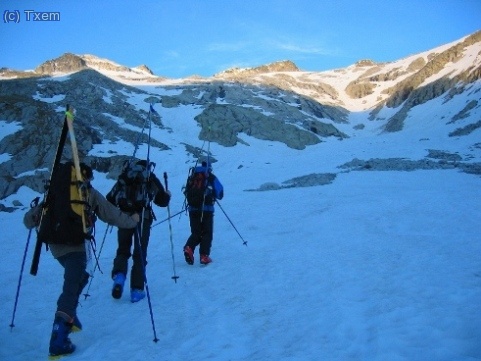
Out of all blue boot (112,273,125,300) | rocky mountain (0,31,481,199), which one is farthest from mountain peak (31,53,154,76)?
blue boot (112,273,125,300)

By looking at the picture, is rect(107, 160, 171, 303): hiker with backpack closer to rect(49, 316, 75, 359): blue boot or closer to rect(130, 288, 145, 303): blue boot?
rect(130, 288, 145, 303): blue boot

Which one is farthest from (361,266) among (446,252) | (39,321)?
(39,321)

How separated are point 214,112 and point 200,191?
2504 inches

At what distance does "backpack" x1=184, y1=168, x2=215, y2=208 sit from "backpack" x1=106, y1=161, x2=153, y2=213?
8.10ft

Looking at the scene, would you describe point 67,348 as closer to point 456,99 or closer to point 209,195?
point 209,195

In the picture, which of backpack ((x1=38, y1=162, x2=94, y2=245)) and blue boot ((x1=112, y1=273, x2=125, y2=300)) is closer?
backpack ((x1=38, y1=162, x2=94, y2=245))

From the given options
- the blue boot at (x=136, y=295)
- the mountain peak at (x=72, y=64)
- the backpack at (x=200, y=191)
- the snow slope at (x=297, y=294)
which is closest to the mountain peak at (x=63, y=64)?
the mountain peak at (x=72, y=64)

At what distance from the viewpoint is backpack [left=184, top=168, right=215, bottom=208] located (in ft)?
33.3

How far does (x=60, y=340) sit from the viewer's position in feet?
17.9

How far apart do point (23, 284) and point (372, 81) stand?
147 meters

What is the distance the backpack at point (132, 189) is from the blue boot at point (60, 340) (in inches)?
104

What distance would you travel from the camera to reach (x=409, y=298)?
619cm

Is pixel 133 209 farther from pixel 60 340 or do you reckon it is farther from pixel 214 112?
pixel 214 112

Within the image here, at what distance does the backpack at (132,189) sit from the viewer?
7.61 m
